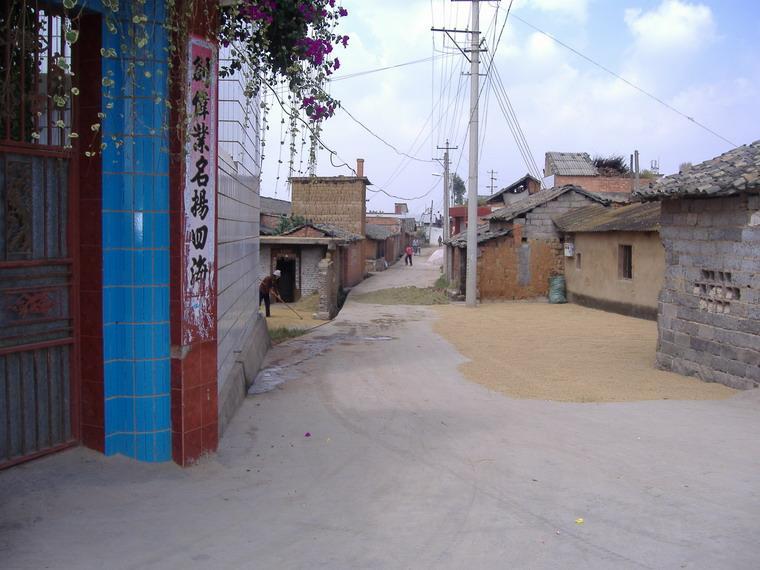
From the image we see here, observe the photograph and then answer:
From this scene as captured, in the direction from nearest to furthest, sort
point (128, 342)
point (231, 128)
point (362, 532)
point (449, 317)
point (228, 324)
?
point (362, 532) → point (128, 342) → point (228, 324) → point (231, 128) → point (449, 317)

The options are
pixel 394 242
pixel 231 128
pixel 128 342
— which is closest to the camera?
pixel 128 342

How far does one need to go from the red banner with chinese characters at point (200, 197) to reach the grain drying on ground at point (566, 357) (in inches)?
207

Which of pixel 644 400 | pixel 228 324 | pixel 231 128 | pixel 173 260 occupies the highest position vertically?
pixel 231 128

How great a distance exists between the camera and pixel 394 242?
212 ft

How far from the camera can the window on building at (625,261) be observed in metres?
21.7

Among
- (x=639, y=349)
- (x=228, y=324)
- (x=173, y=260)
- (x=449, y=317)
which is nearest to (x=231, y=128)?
(x=228, y=324)

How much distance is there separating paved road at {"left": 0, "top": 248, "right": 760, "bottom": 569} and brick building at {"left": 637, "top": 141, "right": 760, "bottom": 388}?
1.46 meters

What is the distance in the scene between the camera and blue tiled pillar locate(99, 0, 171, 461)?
5.32 m

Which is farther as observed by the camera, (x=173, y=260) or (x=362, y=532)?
(x=173, y=260)

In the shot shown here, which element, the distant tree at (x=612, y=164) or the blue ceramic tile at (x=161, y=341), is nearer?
the blue ceramic tile at (x=161, y=341)

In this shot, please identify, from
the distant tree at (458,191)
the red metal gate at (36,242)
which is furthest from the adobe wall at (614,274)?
the distant tree at (458,191)

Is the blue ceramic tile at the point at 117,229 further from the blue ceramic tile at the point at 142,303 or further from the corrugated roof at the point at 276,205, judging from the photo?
the corrugated roof at the point at 276,205

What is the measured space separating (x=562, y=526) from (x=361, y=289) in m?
27.6

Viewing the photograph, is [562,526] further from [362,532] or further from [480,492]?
[362,532]
